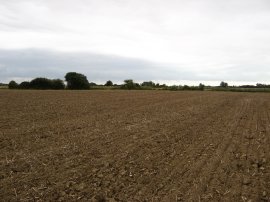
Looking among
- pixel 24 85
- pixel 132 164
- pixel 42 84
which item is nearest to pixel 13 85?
pixel 24 85

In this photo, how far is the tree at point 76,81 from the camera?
96.2 m

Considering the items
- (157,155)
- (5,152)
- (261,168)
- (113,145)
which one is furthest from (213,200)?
(5,152)

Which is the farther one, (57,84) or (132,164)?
(57,84)

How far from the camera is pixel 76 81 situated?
95875 millimetres

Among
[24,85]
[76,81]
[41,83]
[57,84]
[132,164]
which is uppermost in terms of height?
[76,81]

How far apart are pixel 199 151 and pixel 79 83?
89.2m

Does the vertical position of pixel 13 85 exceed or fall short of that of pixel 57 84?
it falls short

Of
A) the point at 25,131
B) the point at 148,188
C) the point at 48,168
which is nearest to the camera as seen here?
the point at 148,188

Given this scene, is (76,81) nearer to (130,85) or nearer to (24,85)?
(24,85)

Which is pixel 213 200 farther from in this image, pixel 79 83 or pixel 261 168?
pixel 79 83

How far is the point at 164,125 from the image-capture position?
14.5m

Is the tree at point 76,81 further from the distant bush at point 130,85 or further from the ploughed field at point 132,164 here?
the ploughed field at point 132,164

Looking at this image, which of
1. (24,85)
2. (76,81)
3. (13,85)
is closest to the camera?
(13,85)

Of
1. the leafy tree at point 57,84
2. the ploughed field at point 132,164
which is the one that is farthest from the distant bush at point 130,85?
the ploughed field at point 132,164
